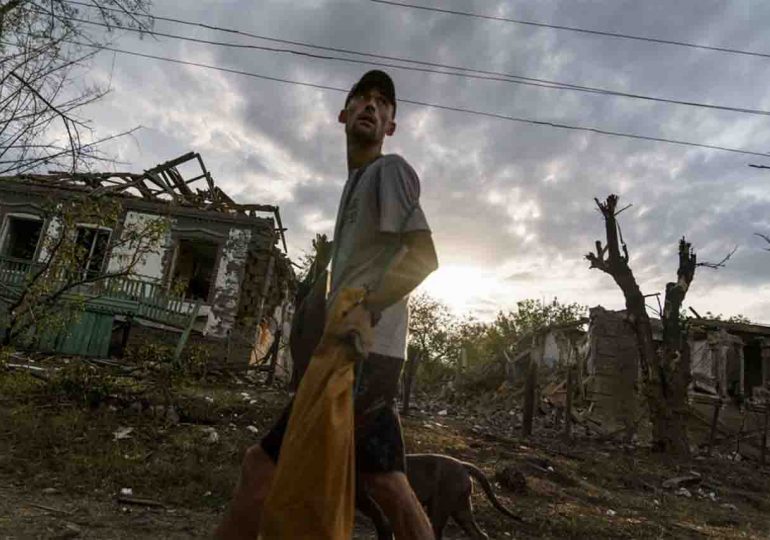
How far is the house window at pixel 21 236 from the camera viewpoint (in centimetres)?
1578

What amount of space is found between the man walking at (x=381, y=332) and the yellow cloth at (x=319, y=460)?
175 millimetres

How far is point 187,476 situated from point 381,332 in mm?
4118

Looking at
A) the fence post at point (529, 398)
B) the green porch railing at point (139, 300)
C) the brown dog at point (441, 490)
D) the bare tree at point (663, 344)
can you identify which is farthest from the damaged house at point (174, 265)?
the brown dog at point (441, 490)

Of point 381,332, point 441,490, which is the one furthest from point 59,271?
point 381,332

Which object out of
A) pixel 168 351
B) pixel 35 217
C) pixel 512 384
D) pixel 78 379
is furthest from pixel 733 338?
pixel 35 217

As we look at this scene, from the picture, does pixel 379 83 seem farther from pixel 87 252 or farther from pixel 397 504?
pixel 87 252

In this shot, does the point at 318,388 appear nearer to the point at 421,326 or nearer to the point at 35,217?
the point at 35,217

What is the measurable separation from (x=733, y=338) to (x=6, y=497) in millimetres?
20884

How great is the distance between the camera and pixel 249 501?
5.63ft

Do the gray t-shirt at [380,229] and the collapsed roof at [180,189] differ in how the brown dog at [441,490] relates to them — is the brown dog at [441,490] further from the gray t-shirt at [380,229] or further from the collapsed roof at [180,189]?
the collapsed roof at [180,189]

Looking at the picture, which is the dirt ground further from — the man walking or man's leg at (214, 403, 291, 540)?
the man walking

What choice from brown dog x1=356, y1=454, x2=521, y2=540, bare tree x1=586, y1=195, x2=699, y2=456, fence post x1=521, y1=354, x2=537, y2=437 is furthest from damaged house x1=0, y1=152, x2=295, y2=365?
brown dog x1=356, y1=454, x2=521, y2=540

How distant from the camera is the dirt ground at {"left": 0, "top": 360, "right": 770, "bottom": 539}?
3998 millimetres

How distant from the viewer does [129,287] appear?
13.9 metres
